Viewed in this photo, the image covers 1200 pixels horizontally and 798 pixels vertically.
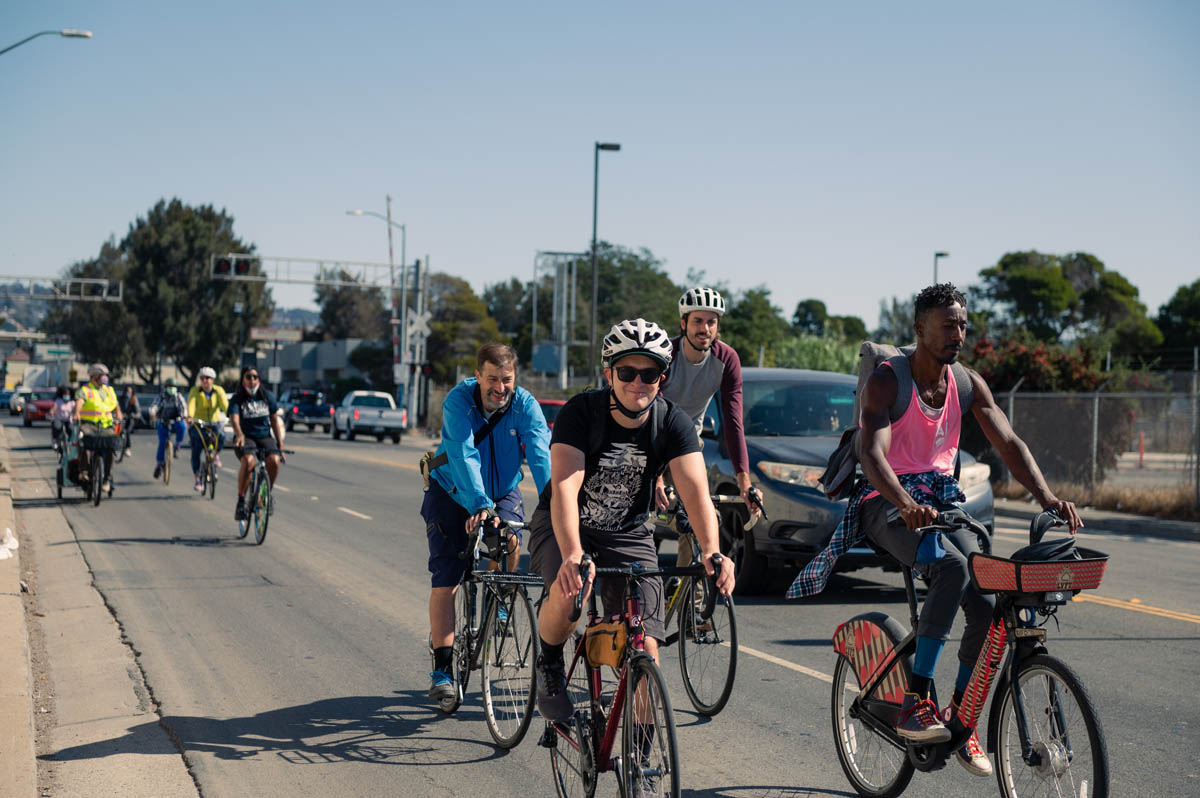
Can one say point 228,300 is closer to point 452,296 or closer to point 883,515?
point 452,296

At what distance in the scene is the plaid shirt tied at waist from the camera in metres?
4.73

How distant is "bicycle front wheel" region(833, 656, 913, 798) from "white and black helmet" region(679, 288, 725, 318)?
2.57 m

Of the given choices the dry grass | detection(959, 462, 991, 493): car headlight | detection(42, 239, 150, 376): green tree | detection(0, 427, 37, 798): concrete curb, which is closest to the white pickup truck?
the dry grass

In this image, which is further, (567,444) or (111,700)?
(111,700)

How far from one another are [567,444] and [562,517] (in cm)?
27

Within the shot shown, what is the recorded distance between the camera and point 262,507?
13.1m

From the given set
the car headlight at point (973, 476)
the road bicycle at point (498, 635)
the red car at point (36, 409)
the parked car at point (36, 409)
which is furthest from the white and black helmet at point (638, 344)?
the red car at point (36, 409)

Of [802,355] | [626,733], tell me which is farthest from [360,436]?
[626,733]

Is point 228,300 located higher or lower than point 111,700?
higher

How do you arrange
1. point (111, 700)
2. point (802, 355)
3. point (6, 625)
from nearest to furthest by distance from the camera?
point (111, 700) < point (6, 625) < point (802, 355)

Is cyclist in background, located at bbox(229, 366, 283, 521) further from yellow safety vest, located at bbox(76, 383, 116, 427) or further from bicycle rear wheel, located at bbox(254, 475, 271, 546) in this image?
yellow safety vest, located at bbox(76, 383, 116, 427)

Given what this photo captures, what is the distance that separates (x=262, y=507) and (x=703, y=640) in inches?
306

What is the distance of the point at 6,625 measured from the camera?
771cm

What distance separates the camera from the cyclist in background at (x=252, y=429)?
44.3 ft
